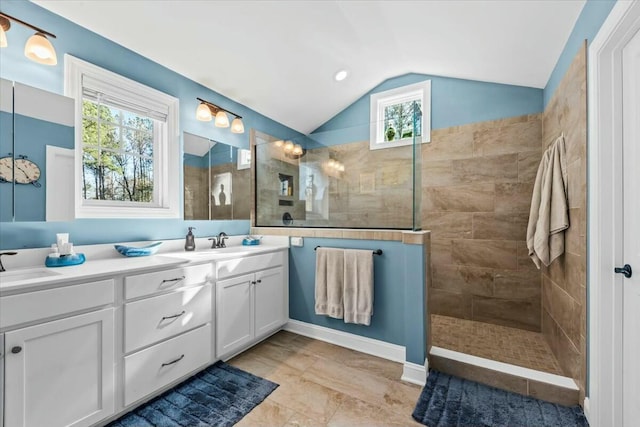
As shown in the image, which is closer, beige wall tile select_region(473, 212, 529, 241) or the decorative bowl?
the decorative bowl

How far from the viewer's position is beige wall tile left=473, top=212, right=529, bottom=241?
104 inches

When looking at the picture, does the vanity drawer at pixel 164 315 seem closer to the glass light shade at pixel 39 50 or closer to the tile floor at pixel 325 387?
the tile floor at pixel 325 387

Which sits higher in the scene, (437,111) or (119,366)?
(437,111)

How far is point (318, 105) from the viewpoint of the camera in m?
3.49

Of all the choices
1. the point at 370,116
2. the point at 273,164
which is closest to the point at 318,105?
the point at 370,116

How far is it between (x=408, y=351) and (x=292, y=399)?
868 millimetres

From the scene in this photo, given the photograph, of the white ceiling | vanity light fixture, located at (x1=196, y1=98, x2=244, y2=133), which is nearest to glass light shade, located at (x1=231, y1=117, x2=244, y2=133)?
vanity light fixture, located at (x1=196, y1=98, x2=244, y2=133)

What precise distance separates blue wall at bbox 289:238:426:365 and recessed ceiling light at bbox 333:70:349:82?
1.88 meters

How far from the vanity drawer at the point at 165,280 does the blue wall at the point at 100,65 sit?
2.05ft

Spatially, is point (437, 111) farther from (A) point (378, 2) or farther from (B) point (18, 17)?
(B) point (18, 17)

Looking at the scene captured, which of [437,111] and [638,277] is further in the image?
[437,111]

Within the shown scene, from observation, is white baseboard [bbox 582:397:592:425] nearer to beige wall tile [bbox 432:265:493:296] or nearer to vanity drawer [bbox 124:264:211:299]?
beige wall tile [bbox 432:265:493:296]

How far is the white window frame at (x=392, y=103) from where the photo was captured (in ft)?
9.81

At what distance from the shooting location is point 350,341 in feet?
7.73
